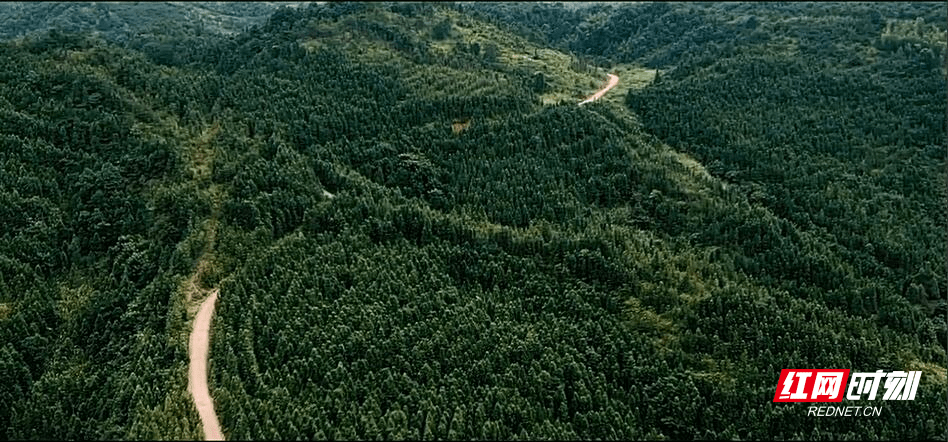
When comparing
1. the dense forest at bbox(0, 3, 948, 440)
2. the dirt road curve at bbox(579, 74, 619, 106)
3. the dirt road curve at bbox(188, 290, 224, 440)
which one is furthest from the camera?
the dirt road curve at bbox(579, 74, 619, 106)

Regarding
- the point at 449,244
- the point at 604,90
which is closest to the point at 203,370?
the point at 449,244

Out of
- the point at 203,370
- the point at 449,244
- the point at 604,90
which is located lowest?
the point at 203,370

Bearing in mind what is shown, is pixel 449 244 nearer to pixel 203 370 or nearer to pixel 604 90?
pixel 203 370

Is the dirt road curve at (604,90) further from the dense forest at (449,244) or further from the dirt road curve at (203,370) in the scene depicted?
the dirt road curve at (203,370)

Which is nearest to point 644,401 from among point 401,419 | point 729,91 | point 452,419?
point 452,419

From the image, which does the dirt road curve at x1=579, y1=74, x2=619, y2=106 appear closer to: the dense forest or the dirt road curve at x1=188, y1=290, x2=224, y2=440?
the dense forest

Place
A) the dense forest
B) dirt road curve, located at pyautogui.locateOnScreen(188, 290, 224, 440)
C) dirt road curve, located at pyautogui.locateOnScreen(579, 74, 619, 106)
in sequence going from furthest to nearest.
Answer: dirt road curve, located at pyautogui.locateOnScreen(579, 74, 619, 106), the dense forest, dirt road curve, located at pyautogui.locateOnScreen(188, 290, 224, 440)

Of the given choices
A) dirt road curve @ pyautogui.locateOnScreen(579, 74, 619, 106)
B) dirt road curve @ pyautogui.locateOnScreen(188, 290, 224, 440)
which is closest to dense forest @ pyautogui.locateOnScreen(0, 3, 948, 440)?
dirt road curve @ pyautogui.locateOnScreen(188, 290, 224, 440)
